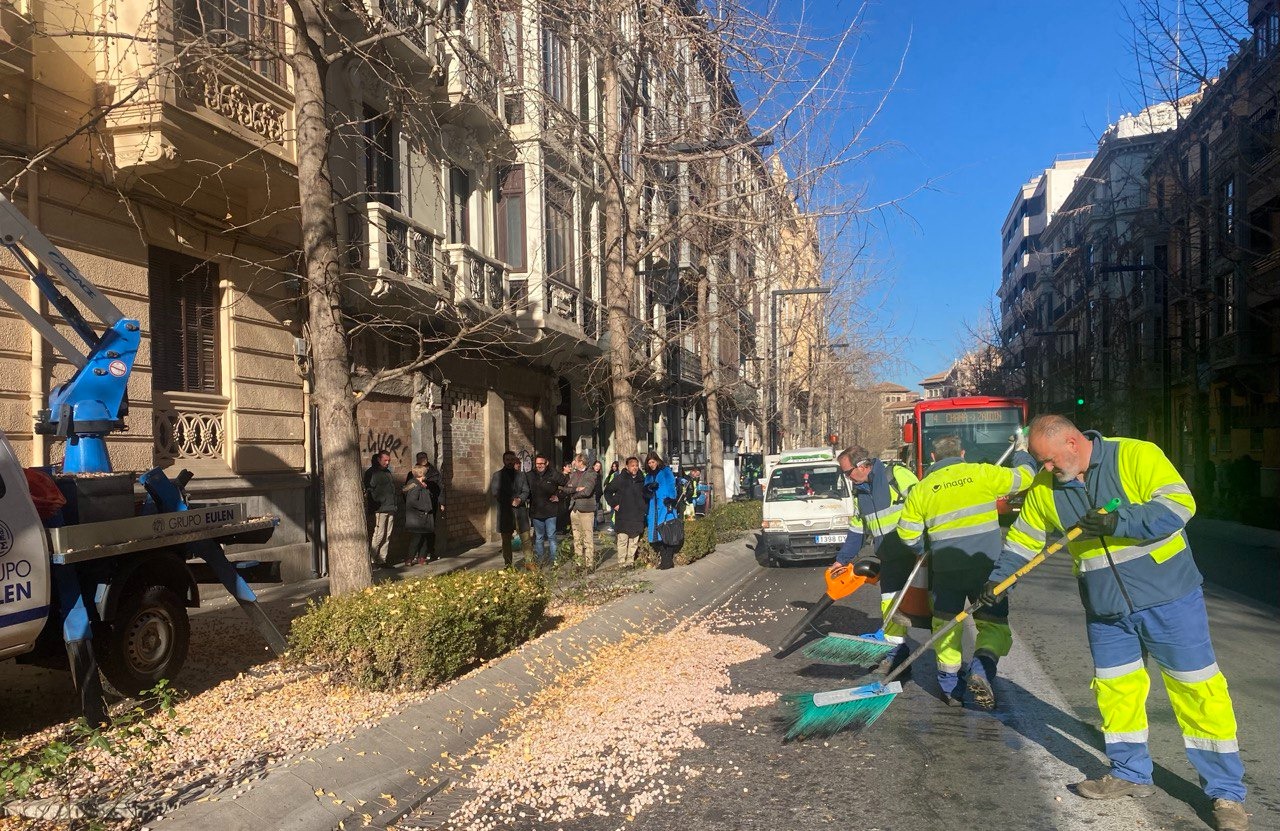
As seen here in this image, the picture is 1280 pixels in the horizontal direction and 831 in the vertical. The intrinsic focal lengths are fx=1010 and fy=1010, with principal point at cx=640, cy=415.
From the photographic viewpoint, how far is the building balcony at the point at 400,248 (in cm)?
1370

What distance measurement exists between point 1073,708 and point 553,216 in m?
16.8

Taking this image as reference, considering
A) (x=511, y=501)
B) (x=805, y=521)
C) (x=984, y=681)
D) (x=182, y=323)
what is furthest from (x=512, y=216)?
(x=984, y=681)

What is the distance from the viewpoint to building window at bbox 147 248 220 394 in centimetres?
1169

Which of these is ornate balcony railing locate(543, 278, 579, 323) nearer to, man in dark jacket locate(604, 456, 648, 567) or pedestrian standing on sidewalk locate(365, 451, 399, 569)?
pedestrian standing on sidewalk locate(365, 451, 399, 569)

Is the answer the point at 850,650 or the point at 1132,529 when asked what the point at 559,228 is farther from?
the point at 1132,529

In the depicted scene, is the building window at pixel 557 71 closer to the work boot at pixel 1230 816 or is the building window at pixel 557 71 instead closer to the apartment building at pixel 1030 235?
the work boot at pixel 1230 816

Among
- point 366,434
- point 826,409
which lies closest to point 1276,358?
point 826,409

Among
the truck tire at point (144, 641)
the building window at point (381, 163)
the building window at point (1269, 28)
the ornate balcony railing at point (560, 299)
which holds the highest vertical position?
the building window at point (1269, 28)

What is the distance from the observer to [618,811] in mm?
4934

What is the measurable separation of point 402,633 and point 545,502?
26.0ft

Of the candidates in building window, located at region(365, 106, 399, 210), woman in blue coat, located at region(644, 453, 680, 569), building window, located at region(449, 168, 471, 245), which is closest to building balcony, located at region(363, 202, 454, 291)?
building window, located at region(365, 106, 399, 210)

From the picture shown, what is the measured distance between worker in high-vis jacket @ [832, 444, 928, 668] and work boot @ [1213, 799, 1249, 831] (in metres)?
2.56

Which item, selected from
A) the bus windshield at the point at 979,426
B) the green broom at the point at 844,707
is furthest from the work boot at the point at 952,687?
the bus windshield at the point at 979,426

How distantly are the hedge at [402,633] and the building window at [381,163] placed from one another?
915cm
